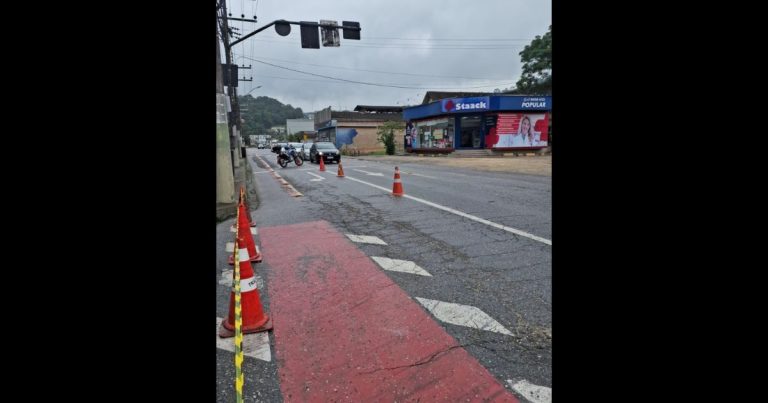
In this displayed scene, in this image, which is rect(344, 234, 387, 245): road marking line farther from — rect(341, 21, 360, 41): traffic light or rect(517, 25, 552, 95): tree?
rect(517, 25, 552, 95): tree

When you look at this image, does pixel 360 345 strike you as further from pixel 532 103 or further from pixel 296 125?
pixel 296 125

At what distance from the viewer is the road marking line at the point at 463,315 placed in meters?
3.12

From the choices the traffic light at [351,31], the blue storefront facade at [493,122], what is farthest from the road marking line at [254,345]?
the blue storefront facade at [493,122]

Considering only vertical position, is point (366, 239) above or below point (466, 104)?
below

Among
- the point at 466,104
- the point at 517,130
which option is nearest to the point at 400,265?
the point at 466,104

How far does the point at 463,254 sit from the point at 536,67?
148 feet

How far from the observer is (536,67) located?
145 feet

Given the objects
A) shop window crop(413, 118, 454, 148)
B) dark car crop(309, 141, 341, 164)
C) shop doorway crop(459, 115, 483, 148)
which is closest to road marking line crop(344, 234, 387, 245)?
dark car crop(309, 141, 341, 164)
